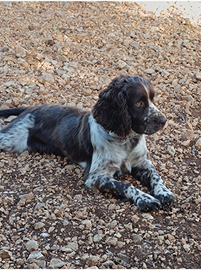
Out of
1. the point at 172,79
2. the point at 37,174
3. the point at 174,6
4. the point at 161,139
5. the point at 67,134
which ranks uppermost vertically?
the point at 174,6

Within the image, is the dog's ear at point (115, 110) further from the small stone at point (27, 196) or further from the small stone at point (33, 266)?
the small stone at point (33, 266)

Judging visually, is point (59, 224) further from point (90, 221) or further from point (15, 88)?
point (15, 88)

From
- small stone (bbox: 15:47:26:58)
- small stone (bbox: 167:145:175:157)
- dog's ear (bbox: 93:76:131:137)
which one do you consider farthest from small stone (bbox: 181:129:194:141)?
small stone (bbox: 15:47:26:58)

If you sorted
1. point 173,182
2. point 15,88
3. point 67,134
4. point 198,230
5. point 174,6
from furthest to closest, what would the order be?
1. point 174,6
2. point 15,88
3. point 67,134
4. point 173,182
5. point 198,230

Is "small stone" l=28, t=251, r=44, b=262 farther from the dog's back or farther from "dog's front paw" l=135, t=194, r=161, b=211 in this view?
the dog's back

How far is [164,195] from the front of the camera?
13.9 feet

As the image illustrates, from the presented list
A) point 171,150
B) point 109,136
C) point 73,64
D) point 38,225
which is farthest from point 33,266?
point 73,64

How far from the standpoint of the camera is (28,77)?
679 cm

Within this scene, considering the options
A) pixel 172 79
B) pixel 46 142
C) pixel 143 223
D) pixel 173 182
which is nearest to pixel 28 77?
pixel 46 142

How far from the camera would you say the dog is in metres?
4.36

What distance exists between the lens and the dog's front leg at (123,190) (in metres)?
4.11

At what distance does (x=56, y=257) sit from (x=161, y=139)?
2515 millimetres

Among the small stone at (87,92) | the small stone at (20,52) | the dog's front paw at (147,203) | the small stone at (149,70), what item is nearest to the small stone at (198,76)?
the small stone at (149,70)

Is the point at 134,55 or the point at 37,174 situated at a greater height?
the point at 134,55
